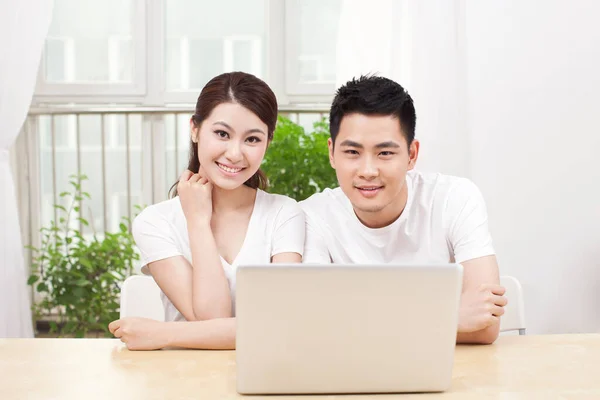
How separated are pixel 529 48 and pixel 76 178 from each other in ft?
7.60

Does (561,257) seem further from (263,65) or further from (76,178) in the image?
(76,178)

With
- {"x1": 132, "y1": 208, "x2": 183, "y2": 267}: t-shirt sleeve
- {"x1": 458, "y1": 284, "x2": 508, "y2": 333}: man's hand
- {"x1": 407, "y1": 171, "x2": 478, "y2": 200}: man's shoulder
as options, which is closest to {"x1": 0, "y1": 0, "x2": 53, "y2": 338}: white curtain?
{"x1": 132, "y1": 208, "x2": 183, "y2": 267}: t-shirt sleeve

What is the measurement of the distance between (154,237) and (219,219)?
16cm

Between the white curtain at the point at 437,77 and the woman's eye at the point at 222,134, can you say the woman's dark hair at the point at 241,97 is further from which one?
the white curtain at the point at 437,77

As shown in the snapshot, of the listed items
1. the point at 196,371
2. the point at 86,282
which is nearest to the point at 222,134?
the point at 196,371

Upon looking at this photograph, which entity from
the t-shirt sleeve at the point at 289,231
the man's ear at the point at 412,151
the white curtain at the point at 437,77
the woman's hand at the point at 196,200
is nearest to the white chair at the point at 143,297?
the woman's hand at the point at 196,200

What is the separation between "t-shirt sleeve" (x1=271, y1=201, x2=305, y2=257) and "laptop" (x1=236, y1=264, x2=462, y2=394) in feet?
1.95

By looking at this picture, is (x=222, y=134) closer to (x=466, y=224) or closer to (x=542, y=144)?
(x=466, y=224)

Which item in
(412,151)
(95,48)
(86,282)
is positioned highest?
(95,48)

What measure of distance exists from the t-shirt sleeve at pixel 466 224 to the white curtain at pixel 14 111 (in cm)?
176

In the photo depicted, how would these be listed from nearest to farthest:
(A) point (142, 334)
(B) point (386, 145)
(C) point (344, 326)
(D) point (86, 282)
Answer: (C) point (344, 326)
(A) point (142, 334)
(B) point (386, 145)
(D) point (86, 282)

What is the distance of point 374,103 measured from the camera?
4.79 ft

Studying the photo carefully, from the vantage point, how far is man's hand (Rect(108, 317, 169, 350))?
1.14m

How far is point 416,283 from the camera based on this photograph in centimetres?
84
